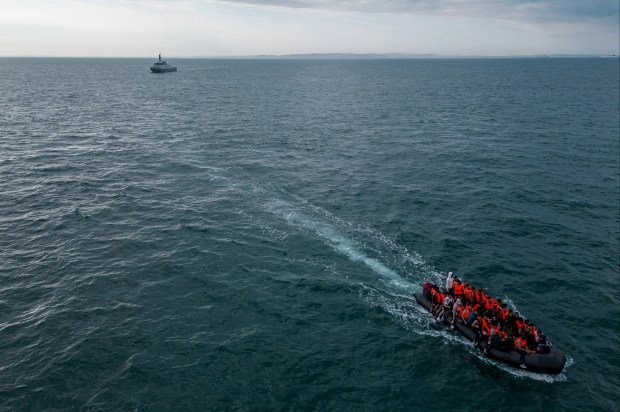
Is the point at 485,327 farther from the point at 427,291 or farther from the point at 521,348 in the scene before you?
the point at 427,291

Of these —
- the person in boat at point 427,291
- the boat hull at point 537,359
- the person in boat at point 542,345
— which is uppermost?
the person in boat at point 427,291

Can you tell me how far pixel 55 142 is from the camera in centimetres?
7169

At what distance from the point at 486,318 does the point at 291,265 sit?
16.0 meters

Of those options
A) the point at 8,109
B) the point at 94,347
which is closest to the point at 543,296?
the point at 94,347

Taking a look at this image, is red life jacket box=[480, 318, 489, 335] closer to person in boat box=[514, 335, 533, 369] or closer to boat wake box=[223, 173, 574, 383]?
boat wake box=[223, 173, 574, 383]

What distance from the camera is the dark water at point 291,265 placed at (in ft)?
81.5

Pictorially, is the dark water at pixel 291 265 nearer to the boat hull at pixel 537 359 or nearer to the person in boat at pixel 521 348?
the boat hull at pixel 537 359

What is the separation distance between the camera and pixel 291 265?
120 ft

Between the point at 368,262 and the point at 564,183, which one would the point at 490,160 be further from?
the point at 368,262

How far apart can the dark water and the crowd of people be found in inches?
51.1

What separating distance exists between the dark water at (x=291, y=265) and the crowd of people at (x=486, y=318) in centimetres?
130

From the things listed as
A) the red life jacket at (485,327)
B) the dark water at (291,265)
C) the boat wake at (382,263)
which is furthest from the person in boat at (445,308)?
the red life jacket at (485,327)

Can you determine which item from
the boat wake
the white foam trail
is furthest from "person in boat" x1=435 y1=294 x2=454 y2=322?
the white foam trail

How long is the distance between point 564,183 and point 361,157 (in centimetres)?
2866
